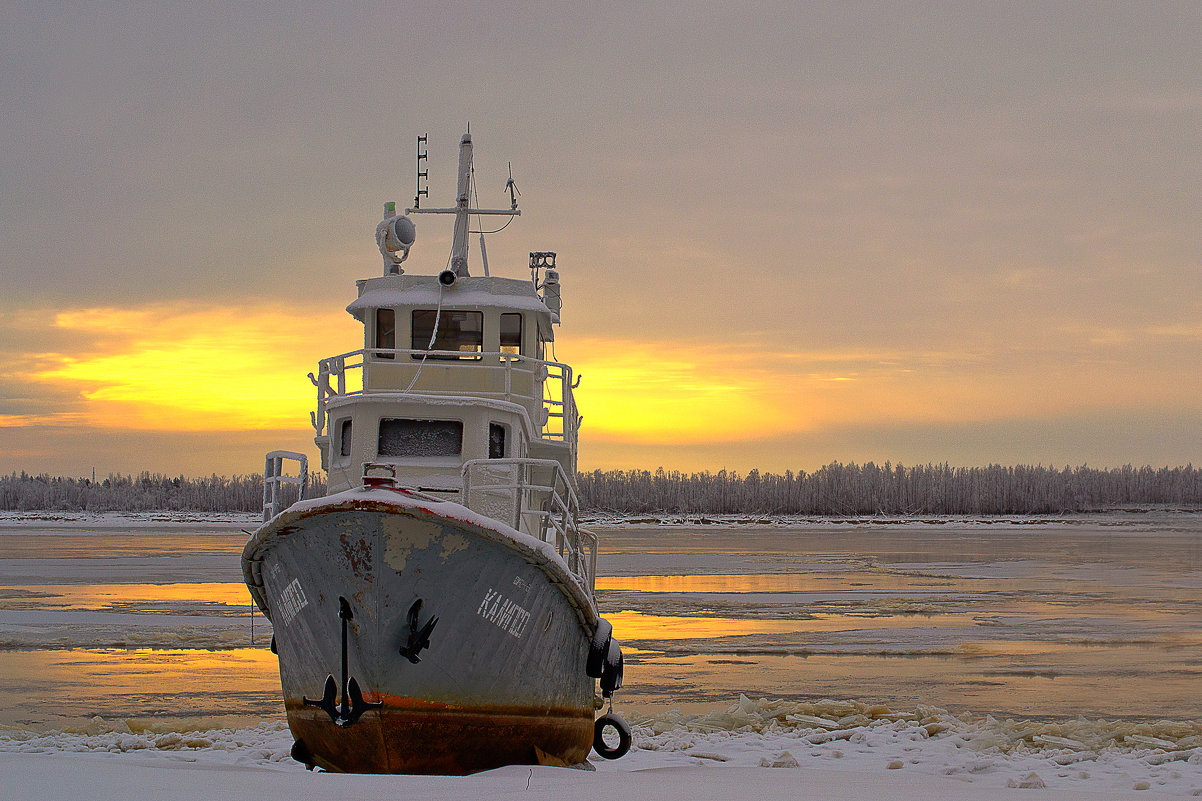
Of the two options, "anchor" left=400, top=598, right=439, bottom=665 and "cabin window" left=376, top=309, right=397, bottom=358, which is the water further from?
"anchor" left=400, top=598, right=439, bottom=665

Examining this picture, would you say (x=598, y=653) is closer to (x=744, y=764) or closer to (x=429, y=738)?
(x=744, y=764)

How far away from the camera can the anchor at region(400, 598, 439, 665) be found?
865 cm

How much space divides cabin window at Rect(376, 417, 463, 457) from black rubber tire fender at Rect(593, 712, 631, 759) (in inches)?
122

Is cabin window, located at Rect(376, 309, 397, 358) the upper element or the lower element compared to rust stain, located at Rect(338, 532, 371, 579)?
upper

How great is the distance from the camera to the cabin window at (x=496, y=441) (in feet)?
37.6

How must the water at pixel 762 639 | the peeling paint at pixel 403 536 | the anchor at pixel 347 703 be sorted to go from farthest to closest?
the water at pixel 762 639, the anchor at pixel 347 703, the peeling paint at pixel 403 536

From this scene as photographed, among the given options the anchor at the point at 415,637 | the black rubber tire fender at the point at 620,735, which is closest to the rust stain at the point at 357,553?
the anchor at the point at 415,637

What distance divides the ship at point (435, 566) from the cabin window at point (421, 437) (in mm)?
17

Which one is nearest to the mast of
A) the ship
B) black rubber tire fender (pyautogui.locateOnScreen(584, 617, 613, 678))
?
the ship

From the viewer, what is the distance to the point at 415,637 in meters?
8.69

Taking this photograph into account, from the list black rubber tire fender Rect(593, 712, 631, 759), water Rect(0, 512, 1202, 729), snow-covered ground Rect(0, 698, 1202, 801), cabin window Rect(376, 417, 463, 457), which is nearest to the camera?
snow-covered ground Rect(0, 698, 1202, 801)

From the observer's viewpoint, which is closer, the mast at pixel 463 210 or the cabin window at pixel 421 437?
the cabin window at pixel 421 437

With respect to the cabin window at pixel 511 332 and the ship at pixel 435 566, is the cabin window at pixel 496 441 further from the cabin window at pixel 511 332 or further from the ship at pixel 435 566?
the cabin window at pixel 511 332

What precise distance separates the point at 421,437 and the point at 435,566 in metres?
2.76
